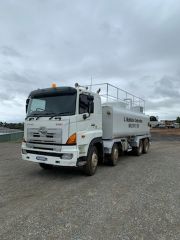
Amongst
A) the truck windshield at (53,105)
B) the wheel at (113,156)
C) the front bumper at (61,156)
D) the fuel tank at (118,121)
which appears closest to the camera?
the front bumper at (61,156)

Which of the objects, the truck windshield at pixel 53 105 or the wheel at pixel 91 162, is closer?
the truck windshield at pixel 53 105

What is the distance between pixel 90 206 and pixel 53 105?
3.22 meters

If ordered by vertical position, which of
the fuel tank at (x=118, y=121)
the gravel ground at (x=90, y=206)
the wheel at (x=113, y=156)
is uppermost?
the fuel tank at (x=118, y=121)

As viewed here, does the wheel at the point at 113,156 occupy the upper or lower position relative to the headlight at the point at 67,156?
lower

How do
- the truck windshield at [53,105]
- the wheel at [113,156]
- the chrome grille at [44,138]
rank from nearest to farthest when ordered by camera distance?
the chrome grille at [44,138] → the truck windshield at [53,105] → the wheel at [113,156]

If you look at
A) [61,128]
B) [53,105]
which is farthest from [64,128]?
[53,105]

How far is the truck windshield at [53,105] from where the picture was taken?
607 centimetres

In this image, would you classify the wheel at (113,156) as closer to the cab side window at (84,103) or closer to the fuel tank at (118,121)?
the fuel tank at (118,121)

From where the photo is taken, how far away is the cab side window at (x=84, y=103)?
246 inches

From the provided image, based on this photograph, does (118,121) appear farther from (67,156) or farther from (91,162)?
(67,156)

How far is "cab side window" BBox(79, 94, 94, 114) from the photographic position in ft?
20.5

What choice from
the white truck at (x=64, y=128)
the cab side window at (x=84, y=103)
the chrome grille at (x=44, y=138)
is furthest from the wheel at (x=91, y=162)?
the cab side window at (x=84, y=103)

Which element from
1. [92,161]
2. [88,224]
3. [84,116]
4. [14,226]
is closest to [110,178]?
[92,161]

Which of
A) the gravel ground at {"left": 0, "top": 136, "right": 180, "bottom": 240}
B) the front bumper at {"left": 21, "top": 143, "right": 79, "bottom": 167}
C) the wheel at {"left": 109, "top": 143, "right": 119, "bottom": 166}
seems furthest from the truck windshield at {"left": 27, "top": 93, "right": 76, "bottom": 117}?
the wheel at {"left": 109, "top": 143, "right": 119, "bottom": 166}
